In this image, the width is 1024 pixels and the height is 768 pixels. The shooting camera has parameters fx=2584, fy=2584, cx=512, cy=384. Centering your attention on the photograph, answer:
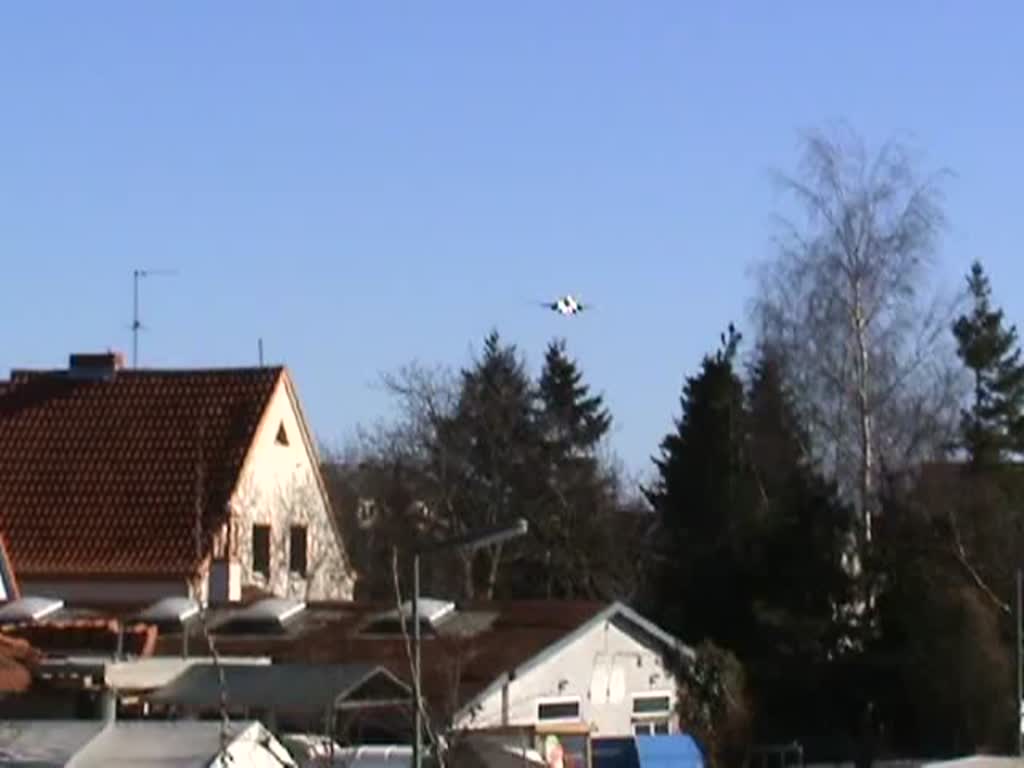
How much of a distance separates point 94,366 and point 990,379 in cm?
2541

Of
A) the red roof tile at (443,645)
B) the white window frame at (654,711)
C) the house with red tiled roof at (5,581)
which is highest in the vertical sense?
the house with red tiled roof at (5,581)

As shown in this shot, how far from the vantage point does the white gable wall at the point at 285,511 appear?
52219 millimetres

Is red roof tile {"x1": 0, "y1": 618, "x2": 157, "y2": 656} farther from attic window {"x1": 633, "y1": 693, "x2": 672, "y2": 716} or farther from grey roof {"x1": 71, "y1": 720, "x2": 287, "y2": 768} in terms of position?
grey roof {"x1": 71, "y1": 720, "x2": 287, "y2": 768}

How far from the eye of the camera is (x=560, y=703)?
43094 mm

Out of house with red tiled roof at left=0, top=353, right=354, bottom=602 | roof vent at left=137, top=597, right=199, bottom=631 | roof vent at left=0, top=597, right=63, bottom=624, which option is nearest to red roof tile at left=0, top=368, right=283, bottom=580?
house with red tiled roof at left=0, top=353, right=354, bottom=602

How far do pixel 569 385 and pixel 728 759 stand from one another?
44067 mm

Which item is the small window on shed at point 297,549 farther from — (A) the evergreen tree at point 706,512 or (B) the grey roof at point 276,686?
(B) the grey roof at point 276,686

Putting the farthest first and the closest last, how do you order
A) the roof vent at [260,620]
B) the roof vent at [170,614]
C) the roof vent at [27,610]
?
the roof vent at [260,620], the roof vent at [170,614], the roof vent at [27,610]

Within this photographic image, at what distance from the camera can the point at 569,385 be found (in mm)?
91688

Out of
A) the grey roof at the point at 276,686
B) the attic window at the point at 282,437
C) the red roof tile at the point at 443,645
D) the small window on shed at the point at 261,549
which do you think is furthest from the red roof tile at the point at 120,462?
the grey roof at the point at 276,686

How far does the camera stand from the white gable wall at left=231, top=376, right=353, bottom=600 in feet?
171

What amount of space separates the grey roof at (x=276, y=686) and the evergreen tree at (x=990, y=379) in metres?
29.8

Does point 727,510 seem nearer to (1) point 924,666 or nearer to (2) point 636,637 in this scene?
(1) point 924,666

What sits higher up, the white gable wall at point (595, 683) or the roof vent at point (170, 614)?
the roof vent at point (170, 614)
